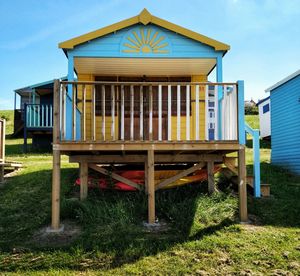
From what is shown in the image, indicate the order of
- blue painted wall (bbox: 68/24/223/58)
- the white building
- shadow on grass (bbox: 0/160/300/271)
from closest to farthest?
shadow on grass (bbox: 0/160/300/271), blue painted wall (bbox: 68/24/223/58), the white building

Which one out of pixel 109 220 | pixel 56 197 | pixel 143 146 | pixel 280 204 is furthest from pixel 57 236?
pixel 280 204

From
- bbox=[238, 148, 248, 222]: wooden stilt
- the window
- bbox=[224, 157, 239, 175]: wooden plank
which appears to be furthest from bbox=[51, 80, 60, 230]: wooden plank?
the window

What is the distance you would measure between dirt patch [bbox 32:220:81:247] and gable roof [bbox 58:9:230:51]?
440cm

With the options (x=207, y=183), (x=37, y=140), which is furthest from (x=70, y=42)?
(x=37, y=140)

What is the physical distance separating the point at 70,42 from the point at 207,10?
3414mm

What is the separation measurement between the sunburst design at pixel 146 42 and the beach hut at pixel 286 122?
5093 millimetres

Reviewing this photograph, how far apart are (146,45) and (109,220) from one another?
456cm

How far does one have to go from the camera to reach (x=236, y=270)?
513cm

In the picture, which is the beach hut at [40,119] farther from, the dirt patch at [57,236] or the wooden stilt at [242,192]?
the wooden stilt at [242,192]

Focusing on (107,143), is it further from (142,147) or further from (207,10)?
(207,10)

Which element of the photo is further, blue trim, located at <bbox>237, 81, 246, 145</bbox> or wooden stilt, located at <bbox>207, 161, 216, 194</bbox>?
wooden stilt, located at <bbox>207, 161, 216, 194</bbox>

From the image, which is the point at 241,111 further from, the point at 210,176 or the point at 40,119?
the point at 40,119

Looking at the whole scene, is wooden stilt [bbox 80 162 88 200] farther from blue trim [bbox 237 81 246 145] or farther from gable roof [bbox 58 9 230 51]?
blue trim [bbox 237 81 246 145]

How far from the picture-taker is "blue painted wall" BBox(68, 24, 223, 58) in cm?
902
